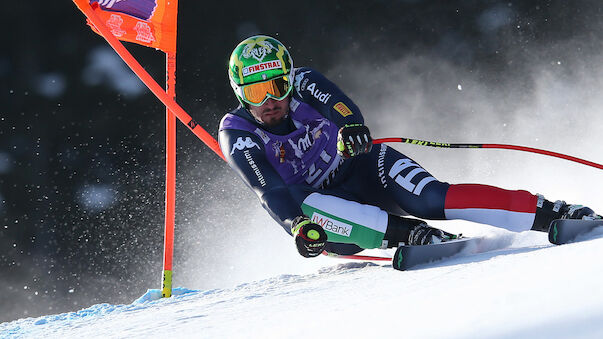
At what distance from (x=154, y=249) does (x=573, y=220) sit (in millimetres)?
5449

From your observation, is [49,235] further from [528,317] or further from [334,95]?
[528,317]

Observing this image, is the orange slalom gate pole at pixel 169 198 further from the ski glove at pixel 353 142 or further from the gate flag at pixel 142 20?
the ski glove at pixel 353 142

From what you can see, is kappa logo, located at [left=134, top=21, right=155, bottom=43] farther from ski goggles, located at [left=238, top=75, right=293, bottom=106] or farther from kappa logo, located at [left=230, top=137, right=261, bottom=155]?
kappa logo, located at [left=230, top=137, right=261, bottom=155]

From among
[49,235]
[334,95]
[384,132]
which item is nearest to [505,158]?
[384,132]

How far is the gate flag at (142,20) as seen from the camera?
14.4ft

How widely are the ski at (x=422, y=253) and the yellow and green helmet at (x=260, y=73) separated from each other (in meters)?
1.13

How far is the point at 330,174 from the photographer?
3754 mm

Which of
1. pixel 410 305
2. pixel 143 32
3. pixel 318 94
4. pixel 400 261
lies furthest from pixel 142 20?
pixel 410 305

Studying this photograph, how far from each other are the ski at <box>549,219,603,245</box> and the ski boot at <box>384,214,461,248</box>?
0.70 m

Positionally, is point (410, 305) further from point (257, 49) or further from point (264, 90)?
point (257, 49)

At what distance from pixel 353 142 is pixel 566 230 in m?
1.01

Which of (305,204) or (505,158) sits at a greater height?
(505,158)

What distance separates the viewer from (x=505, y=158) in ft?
22.3

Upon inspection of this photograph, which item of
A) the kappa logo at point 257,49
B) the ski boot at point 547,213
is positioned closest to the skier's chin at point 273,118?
the kappa logo at point 257,49
